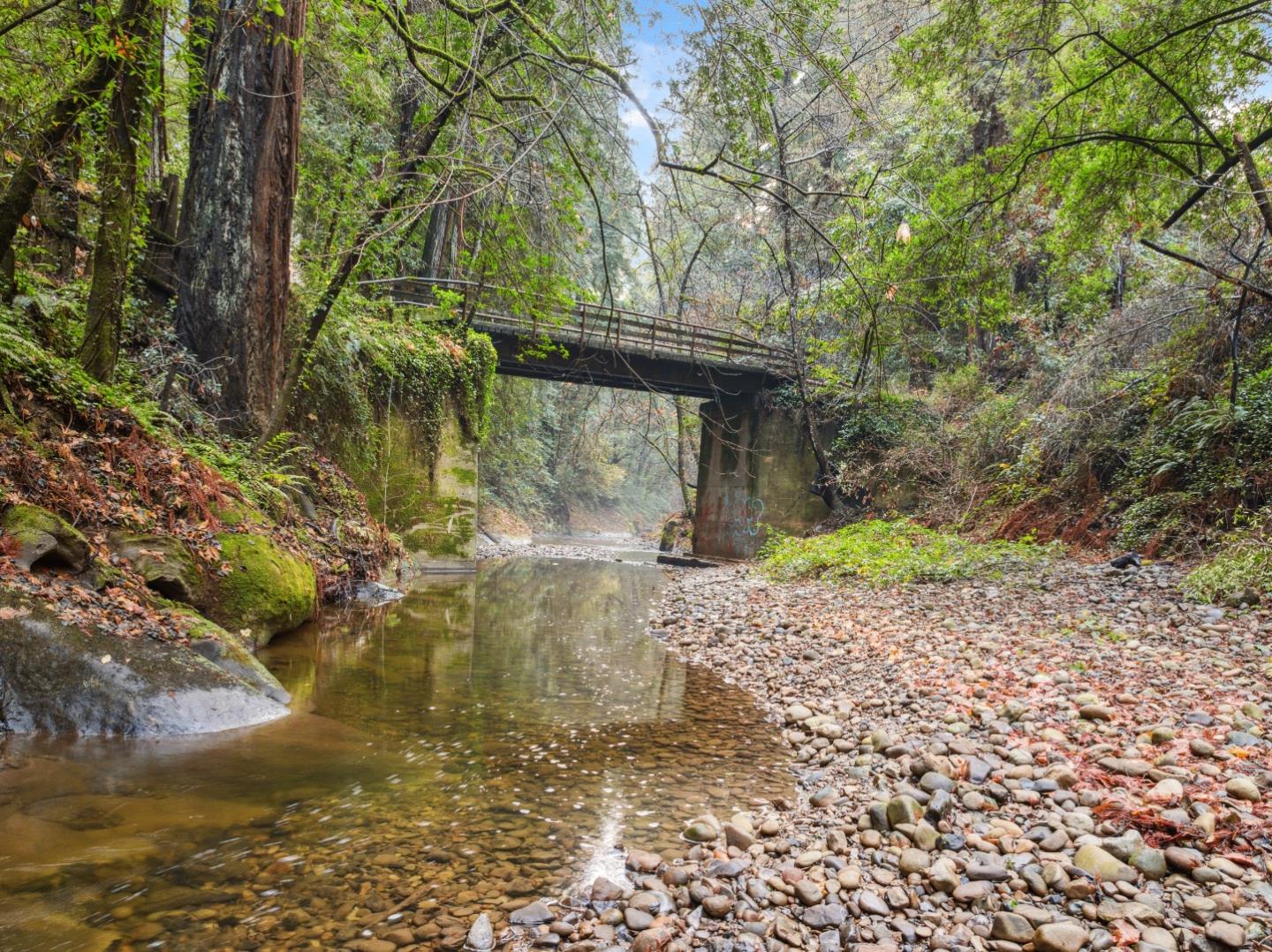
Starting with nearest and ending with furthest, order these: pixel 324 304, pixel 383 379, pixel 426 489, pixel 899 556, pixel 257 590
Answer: pixel 257 590 < pixel 324 304 < pixel 899 556 < pixel 383 379 < pixel 426 489

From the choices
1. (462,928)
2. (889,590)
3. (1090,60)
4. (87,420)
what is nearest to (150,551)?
(87,420)

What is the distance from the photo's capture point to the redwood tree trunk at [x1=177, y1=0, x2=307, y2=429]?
245 inches

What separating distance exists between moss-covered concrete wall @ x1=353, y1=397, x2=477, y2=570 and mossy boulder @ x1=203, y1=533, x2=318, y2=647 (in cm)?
493

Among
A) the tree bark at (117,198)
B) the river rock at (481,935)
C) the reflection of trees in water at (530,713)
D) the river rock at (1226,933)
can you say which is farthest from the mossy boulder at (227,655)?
the river rock at (1226,933)

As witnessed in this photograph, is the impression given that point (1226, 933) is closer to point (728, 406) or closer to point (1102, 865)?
point (1102, 865)

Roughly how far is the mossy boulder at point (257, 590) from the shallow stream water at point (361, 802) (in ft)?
0.99

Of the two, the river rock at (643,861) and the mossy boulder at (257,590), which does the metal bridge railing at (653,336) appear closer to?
the mossy boulder at (257,590)

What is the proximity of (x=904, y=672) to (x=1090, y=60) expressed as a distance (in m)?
7.14

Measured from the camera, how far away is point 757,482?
58.6 ft

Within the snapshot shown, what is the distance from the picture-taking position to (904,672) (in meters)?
4.87

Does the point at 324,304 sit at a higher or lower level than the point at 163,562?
higher

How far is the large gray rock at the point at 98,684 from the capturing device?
3.15m

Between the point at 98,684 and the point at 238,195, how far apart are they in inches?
195

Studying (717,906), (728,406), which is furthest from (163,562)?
(728,406)
